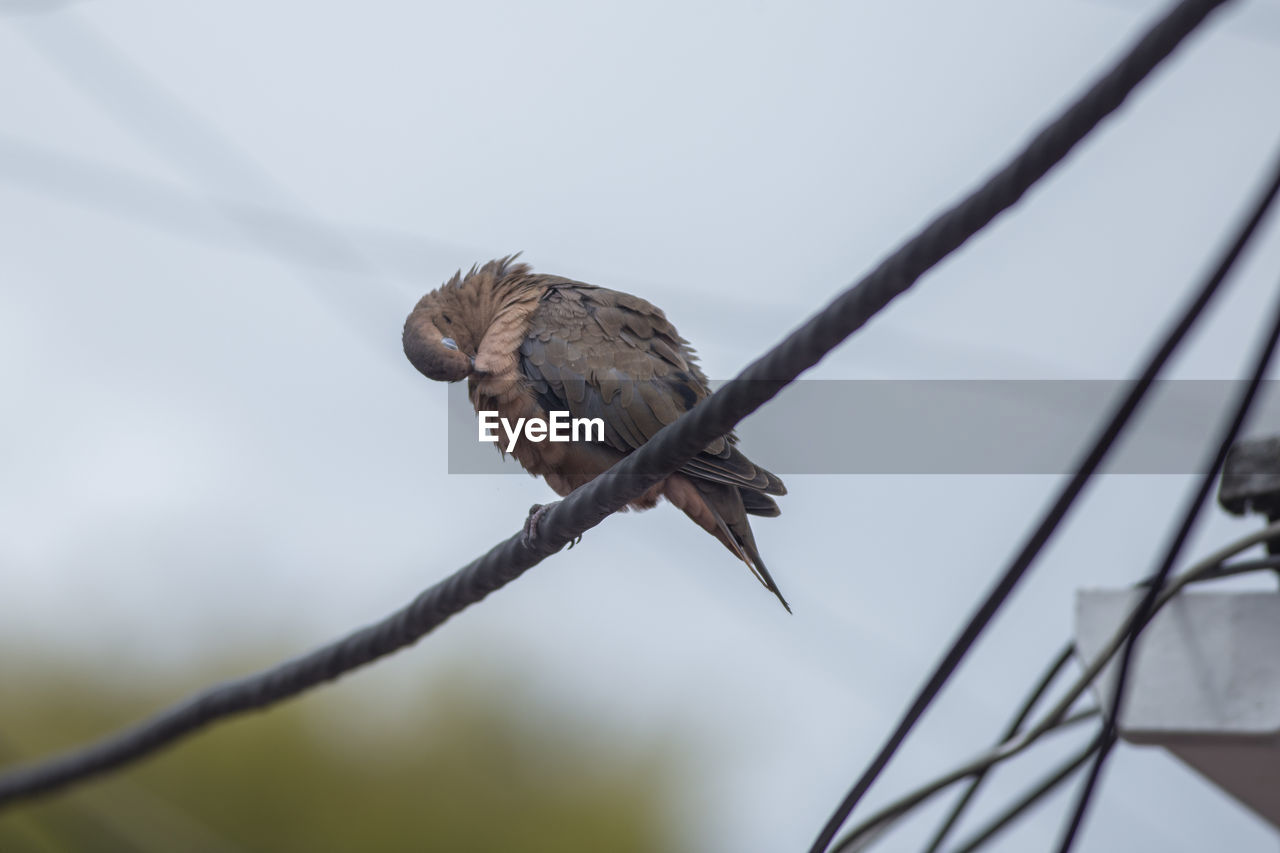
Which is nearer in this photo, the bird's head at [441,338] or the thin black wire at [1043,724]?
the thin black wire at [1043,724]

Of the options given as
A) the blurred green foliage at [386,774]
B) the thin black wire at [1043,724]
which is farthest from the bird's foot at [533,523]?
the blurred green foliage at [386,774]

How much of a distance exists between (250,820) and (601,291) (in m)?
11.7

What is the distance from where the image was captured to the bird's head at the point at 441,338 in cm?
391

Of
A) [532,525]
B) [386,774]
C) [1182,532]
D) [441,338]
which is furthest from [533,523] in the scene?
[386,774]

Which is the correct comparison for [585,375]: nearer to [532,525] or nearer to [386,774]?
[532,525]

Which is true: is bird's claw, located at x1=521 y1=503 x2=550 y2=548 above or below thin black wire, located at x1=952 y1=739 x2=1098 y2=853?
above

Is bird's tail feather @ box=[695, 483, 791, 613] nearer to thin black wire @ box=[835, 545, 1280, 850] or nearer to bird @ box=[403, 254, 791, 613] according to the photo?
Result: bird @ box=[403, 254, 791, 613]

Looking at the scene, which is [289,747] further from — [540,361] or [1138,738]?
[1138,738]

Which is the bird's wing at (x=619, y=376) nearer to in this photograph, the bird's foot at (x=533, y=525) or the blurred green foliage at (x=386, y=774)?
the bird's foot at (x=533, y=525)

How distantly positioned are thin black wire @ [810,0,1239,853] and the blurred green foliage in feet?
40.6

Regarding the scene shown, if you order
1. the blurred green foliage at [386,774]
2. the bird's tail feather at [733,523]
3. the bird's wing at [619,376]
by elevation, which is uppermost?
the bird's wing at [619,376]

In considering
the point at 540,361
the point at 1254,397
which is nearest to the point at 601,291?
the point at 540,361

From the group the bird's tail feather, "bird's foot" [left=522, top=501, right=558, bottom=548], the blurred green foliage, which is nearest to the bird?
the bird's tail feather

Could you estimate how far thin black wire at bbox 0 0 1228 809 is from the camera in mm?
1703
